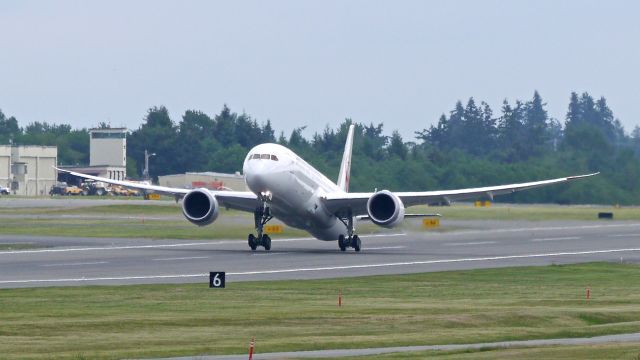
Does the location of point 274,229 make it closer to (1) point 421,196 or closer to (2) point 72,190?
(1) point 421,196

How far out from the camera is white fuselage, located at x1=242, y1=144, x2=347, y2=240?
190ft

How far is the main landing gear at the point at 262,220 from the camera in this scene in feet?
194

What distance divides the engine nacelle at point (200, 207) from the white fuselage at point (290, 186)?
250 cm

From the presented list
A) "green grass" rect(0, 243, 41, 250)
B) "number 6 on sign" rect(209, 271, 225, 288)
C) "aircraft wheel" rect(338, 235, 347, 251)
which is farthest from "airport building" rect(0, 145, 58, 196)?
"number 6 on sign" rect(209, 271, 225, 288)

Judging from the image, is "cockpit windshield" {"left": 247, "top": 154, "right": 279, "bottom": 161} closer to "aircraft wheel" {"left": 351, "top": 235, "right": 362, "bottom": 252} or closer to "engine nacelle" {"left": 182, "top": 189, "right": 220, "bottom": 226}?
"engine nacelle" {"left": 182, "top": 189, "right": 220, "bottom": 226}

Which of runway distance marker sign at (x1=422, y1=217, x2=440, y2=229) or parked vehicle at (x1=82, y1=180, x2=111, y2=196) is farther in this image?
parked vehicle at (x1=82, y1=180, x2=111, y2=196)

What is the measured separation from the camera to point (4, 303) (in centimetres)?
3731

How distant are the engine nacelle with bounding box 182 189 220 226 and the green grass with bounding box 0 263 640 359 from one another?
14.4 metres

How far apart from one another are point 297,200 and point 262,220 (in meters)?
2.21

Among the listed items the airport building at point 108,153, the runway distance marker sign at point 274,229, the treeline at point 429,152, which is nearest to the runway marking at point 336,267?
the runway distance marker sign at point 274,229

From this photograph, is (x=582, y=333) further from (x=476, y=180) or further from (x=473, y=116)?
(x=473, y=116)

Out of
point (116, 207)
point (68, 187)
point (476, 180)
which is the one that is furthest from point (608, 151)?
point (68, 187)

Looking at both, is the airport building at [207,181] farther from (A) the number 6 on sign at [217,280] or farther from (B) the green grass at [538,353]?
(B) the green grass at [538,353]

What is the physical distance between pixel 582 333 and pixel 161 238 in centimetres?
4545
